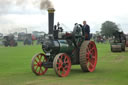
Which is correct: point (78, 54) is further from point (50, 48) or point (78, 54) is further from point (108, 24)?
point (108, 24)

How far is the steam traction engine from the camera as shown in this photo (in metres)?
7.38

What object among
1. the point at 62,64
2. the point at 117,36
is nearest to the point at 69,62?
the point at 62,64

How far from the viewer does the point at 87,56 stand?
815 cm

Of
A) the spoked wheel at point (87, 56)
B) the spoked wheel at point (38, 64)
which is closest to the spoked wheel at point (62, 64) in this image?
the spoked wheel at point (87, 56)

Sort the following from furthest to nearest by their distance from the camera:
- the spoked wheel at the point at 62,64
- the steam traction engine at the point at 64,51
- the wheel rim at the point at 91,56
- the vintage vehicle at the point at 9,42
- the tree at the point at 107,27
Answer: the tree at the point at 107,27, the vintage vehicle at the point at 9,42, the wheel rim at the point at 91,56, the steam traction engine at the point at 64,51, the spoked wheel at the point at 62,64

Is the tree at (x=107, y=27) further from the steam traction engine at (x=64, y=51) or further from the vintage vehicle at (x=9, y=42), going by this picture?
the steam traction engine at (x=64, y=51)

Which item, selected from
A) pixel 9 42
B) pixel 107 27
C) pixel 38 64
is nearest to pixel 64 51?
pixel 38 64

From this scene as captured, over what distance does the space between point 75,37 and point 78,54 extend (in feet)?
1.84

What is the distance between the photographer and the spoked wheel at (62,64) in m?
6.79

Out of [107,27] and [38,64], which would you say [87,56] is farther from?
[107,27]

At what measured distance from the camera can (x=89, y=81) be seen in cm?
625

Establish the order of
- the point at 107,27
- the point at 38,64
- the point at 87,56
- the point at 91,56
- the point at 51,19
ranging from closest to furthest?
1. the point at 38,64
2. the point at 51,19
3. the point at 87,56
4. the point at 91,56
5. the point at 107,27

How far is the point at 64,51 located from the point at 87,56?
0.90 m

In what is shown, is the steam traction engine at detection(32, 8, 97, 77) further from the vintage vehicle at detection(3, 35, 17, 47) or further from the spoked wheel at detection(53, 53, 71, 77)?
the vintage vehicle at detection(3, 35, 17, 47)
